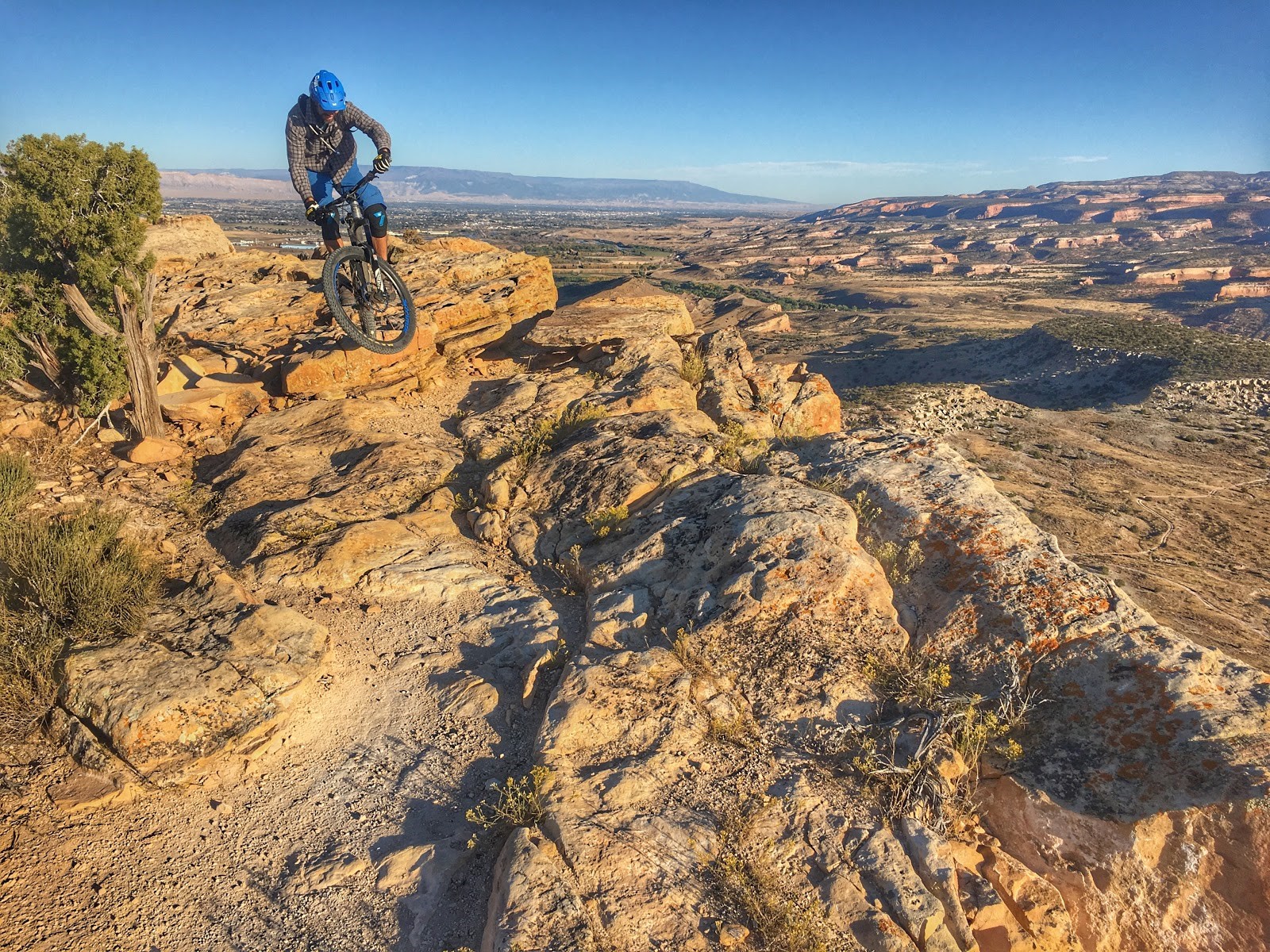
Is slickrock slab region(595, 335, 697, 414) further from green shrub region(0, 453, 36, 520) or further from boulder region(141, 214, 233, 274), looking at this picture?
boulder region(141, 214, 233, 274)

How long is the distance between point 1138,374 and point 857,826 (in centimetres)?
5010

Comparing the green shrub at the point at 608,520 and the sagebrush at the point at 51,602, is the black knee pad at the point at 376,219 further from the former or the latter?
the green shrub at the point at 608,520

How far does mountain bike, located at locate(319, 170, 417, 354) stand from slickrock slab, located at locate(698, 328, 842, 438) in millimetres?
5388

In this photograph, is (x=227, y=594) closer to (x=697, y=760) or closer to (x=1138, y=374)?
(x=697, y=760)

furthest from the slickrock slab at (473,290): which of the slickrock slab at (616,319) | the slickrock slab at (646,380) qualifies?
the slickrock slab at (646,380)

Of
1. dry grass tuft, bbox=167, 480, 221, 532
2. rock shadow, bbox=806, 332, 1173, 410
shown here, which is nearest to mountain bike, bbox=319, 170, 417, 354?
dry grass tuft, bbox=167, 480, 221, 532

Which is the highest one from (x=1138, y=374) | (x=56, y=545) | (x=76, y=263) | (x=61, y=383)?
(x=76, y=263)

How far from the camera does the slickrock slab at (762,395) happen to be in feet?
35.8

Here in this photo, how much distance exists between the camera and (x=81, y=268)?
28.4 feet

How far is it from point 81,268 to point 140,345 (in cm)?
116

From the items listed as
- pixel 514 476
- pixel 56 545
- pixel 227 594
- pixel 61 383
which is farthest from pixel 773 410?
pixel 61 383

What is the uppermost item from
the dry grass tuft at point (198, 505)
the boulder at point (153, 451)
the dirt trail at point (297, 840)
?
the boulder at point (153, 451)

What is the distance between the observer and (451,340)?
1323 centimetres

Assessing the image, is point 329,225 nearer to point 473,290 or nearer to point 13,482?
point 13,482
